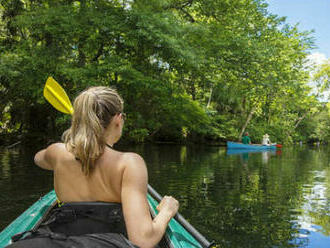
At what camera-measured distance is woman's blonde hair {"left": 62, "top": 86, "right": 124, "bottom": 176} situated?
1.50 metres

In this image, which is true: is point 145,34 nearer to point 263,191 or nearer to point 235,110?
point 263,191

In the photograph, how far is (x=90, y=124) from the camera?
1529 millimetres

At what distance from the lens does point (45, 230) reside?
145 centimetres

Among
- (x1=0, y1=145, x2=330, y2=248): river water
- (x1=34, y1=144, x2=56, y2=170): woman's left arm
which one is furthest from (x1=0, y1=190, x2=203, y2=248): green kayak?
(x1=0, y1=145, x2=330, y2=248): river water

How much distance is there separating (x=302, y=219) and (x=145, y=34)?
7.63 meters

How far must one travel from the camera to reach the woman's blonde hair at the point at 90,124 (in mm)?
1496

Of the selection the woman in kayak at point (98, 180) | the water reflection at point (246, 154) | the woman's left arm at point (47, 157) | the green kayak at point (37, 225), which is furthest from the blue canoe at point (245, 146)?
the woman in kayak at point (98, 180)

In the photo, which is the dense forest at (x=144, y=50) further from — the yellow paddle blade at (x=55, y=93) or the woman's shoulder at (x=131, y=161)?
the woman's shoulder at (x=131, y=161)

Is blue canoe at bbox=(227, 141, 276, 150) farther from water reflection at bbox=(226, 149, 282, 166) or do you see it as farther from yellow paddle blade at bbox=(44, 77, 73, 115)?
yellow paddle blade at bbox=(44, 77, 73, 115)

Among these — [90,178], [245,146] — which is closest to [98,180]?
[90,178]

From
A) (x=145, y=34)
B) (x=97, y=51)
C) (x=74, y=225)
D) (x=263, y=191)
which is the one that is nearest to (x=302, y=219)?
(x=263, y=191)

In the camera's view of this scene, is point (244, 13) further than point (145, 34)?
Yes

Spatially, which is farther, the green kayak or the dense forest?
the dense forest

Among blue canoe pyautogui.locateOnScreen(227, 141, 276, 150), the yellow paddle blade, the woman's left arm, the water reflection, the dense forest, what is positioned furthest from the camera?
blue canoe pyautogui.locateOnScreen(227, 141, 276, 150)
